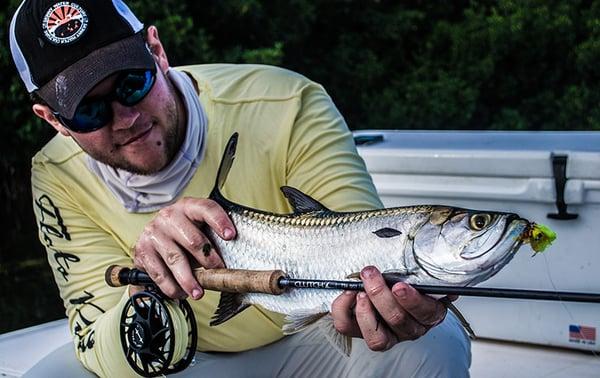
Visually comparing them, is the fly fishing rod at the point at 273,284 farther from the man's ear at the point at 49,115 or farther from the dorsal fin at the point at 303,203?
the man's ear at the point at 49,115

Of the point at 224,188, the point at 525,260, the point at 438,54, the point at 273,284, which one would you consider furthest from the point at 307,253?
the point at 438,54

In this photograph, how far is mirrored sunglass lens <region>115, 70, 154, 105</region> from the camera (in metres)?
2.47

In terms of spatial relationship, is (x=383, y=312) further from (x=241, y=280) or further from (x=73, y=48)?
(x=73, y=48)

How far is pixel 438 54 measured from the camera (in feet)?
41.8

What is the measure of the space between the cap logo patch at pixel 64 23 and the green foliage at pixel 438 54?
752 centimetres

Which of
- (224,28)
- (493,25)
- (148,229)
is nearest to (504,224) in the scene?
(148,229)

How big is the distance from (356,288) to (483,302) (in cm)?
183

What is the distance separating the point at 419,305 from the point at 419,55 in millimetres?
11262

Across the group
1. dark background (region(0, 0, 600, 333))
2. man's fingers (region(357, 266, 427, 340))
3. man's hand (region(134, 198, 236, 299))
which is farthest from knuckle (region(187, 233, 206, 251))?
dark background (region(0, 0, 600, 333))

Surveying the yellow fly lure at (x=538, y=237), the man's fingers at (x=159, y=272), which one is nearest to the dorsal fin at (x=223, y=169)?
the man's fingers at (x=159, y=272)

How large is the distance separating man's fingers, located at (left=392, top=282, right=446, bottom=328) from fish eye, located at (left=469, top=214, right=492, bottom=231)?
0.19 m

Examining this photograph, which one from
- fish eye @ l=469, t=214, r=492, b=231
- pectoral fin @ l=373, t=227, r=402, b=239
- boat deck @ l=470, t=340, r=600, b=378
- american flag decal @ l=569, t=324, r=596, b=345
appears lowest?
boat deck @ l=470, t=340, r=600, b=378

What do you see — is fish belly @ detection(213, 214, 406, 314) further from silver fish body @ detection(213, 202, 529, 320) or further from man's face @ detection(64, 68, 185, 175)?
man's face @ detection(64, 68, 185, 175)

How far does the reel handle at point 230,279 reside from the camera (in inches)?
81.7
